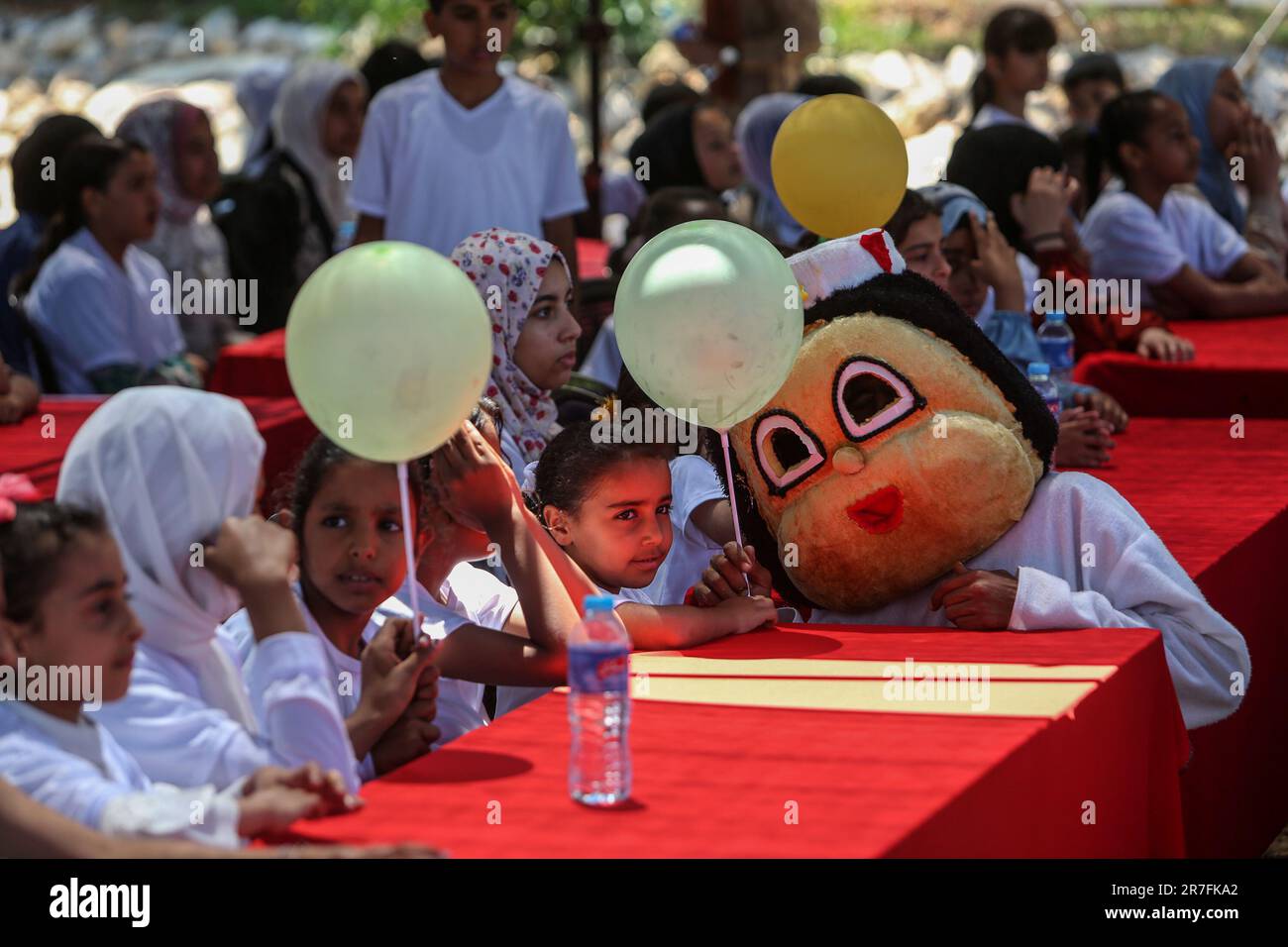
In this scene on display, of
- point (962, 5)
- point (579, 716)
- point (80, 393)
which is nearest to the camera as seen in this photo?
point (579, 716)

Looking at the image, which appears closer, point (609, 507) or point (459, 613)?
point (459, 613)

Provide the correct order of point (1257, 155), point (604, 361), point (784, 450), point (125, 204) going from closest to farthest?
1. point (784, 450)
2. point (604, 361)
3. point (125, 204)
4. point (1257, 155)

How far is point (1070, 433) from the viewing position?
501 centimetres

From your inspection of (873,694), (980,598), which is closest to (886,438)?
(980,598)

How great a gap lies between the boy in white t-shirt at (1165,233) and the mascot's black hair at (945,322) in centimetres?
342

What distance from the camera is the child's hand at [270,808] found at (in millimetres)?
2354

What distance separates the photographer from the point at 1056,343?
5496mm

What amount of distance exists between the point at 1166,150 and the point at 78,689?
542cm

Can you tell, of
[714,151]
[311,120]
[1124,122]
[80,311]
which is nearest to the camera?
[80,311]

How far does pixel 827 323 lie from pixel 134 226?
3.77 meters

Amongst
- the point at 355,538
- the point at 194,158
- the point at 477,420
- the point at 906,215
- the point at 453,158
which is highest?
the point at 194,158

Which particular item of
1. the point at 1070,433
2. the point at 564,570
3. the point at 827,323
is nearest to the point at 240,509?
the point at 564,570

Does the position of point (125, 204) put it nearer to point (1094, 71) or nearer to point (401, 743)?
point (401, 743)

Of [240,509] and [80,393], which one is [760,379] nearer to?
[240,509]
